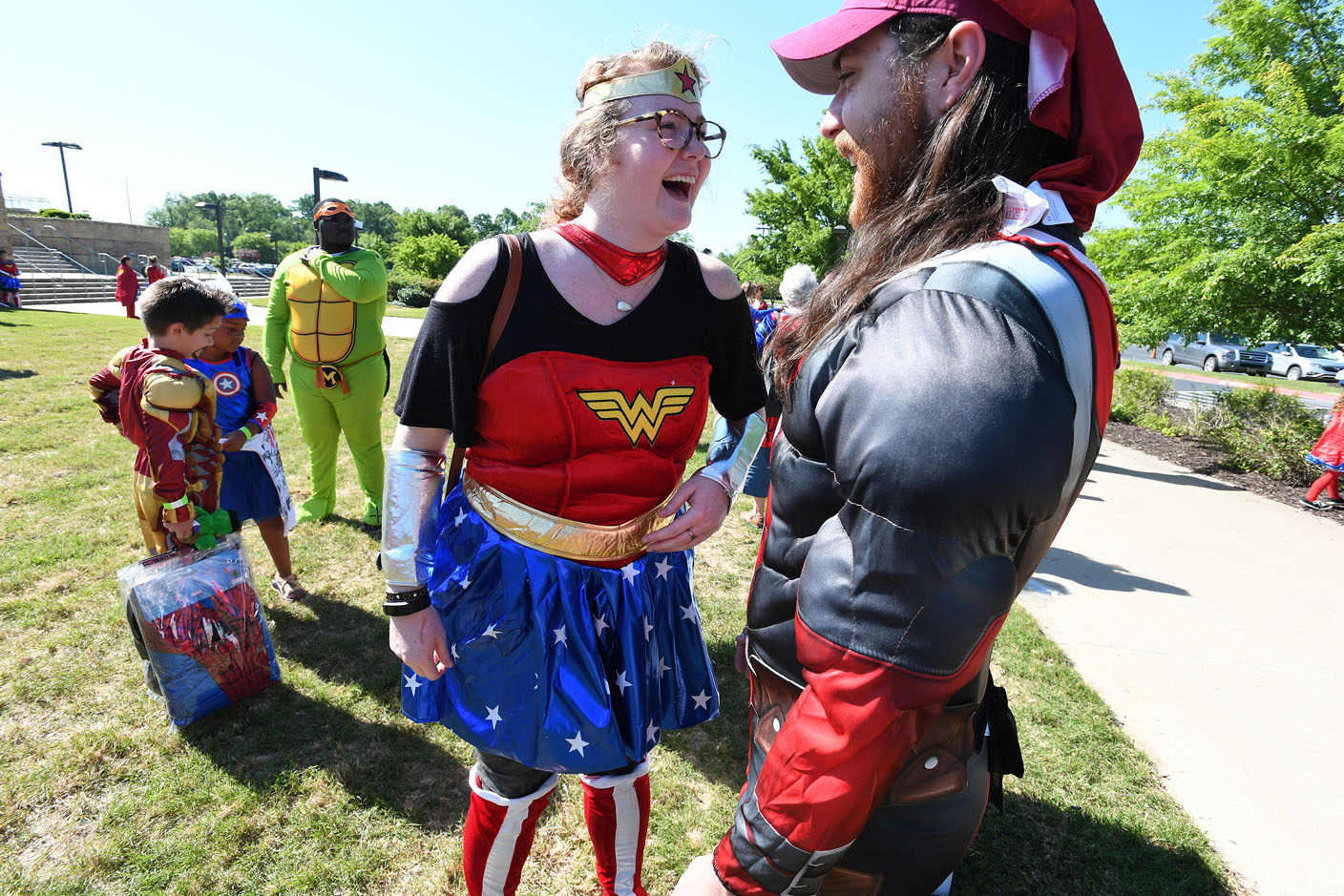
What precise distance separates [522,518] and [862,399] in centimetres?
113

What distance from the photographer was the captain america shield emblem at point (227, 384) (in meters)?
3.69

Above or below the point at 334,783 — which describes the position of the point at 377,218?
above

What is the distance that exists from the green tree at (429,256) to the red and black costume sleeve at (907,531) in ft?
134

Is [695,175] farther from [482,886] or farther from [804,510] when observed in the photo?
[482,886]

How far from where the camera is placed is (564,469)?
1725mm

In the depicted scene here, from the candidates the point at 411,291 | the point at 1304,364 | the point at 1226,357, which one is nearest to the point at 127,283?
the point at 411,291

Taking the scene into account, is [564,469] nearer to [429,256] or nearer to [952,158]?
[952,158]

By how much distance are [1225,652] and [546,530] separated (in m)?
4.65

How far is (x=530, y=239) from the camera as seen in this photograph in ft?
5.58

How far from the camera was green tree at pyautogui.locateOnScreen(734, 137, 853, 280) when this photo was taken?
914 inches

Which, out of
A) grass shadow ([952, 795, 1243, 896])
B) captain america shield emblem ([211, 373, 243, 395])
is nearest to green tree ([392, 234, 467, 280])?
captain america shield emblem ([211, 373, 243, 395])

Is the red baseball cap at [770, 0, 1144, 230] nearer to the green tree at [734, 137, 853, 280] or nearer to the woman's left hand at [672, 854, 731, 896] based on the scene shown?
the woman's left hand at [672, 854, 731, 896]

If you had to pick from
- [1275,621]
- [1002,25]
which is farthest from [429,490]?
[1275,621]

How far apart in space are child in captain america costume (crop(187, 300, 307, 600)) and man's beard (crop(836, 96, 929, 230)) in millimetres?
3518
